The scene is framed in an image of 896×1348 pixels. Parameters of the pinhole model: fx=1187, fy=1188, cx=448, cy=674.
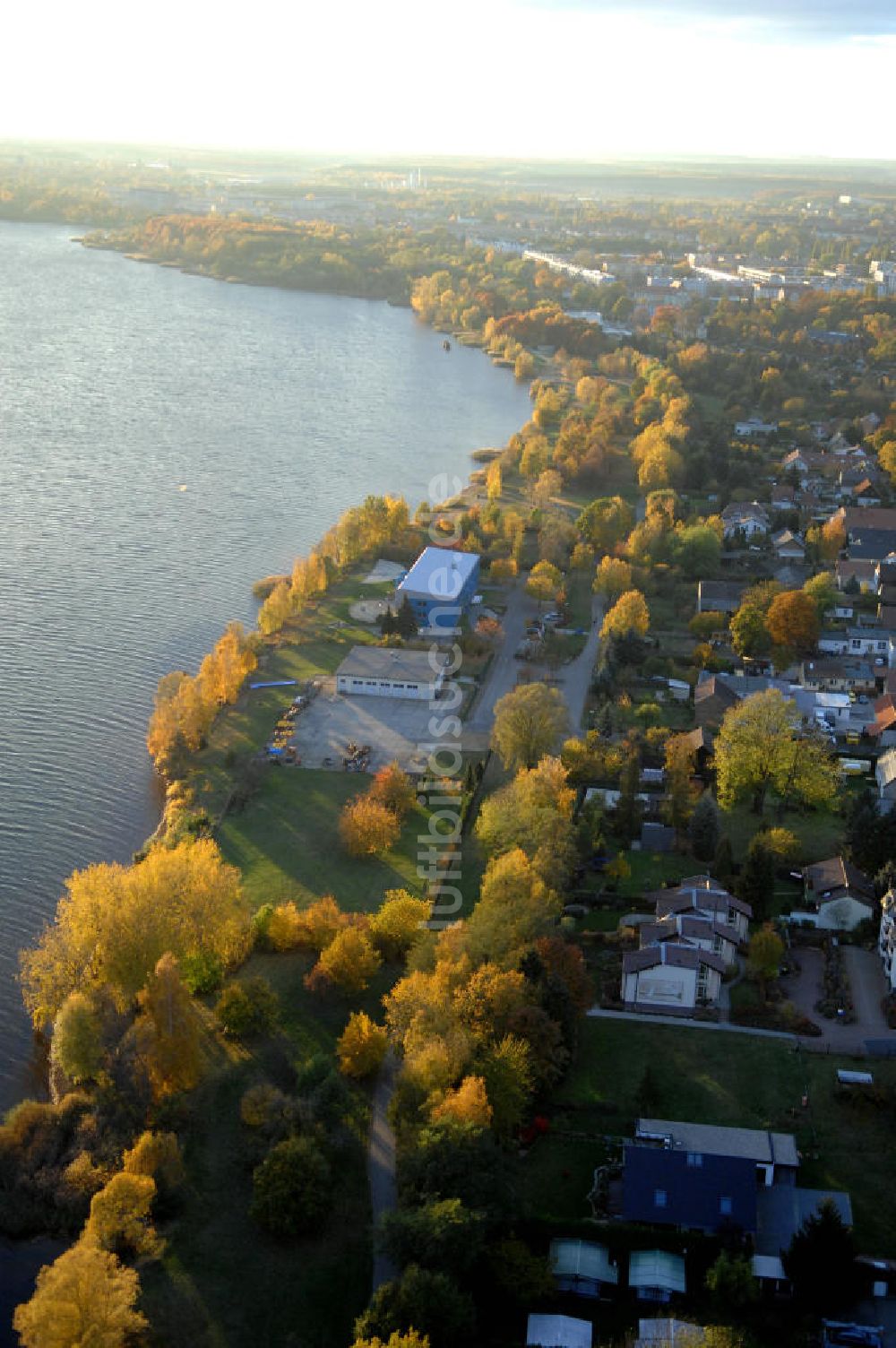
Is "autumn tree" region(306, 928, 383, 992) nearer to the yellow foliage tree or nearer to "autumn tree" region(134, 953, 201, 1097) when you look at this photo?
"autumn tree" region(134, 953, 201, 1097)

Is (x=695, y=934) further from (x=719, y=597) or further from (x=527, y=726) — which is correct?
(x=719, y=597)

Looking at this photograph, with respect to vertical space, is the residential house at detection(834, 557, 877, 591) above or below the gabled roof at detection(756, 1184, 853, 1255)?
above

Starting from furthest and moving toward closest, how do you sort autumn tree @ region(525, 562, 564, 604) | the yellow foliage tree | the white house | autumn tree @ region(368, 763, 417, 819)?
autumn tree @ region(525, 562, 564, 604), the white house, autumn tree @ region(368, 763, 417, 819), the yellow foliage tree

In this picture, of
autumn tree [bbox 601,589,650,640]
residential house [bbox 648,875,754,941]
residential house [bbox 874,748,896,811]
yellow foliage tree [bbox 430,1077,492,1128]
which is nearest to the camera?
yellow foliage tree [bbox 430,1077,492,1128]

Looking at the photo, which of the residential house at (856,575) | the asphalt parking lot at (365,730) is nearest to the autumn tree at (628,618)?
the asphalt parking lot at (365,730)

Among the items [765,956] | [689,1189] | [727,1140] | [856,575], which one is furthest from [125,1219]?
[856,575]

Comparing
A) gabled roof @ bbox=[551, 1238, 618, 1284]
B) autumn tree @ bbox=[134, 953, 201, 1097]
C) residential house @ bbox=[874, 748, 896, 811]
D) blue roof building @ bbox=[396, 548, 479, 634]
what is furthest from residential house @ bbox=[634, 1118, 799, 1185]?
blue roof building @ bbox=[396, 548, 479, 634]
